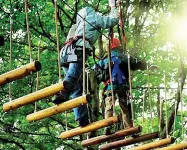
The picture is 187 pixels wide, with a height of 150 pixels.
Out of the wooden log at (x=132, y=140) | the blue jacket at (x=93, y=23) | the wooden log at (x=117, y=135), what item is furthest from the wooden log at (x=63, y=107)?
the wooden log at (x=132, y=140)

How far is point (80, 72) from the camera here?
5535mm

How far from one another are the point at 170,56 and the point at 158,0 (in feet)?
14.5

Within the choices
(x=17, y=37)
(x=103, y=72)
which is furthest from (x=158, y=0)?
(x=17, y=37)

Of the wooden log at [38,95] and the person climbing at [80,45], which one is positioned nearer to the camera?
the wooden log at [38,95]

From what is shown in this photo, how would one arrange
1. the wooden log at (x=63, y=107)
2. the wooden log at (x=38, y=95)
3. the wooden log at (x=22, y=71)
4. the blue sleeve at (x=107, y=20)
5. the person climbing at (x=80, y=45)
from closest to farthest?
the wooden log at (x=22, y=71) < the wooden log at (x=38, y=95) < the wooden log at (x=63, y=107) < the person climbing at (x=80, y=45) < the blue sleeve at (x=107, y=20)

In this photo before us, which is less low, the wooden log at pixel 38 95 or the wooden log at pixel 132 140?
the wooden log at pixel 38 95

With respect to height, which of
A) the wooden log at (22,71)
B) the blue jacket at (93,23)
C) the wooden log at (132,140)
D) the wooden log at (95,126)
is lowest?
the wooden log at (132,140)

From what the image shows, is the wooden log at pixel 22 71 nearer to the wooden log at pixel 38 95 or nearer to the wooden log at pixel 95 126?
the wooden log at pixel 38 95

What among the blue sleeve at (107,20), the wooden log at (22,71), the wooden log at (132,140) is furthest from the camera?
the wooden log at (132,140)

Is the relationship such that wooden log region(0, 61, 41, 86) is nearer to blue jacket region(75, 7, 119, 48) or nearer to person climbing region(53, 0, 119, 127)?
person climbing region(53, 0, 119, 127)

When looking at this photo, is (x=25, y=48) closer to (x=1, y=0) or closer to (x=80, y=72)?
(x=1, y=0)

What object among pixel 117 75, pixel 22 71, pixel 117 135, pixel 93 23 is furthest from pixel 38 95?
pixel 117 75

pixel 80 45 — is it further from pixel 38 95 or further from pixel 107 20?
pixel 38 95

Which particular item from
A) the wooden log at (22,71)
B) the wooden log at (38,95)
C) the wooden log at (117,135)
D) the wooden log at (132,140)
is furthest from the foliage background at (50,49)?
the wooden log at (22,71)
